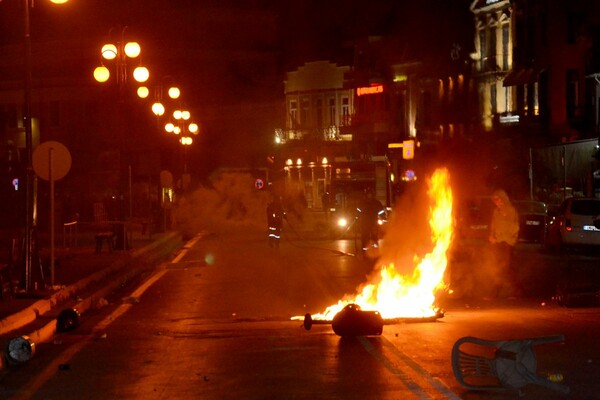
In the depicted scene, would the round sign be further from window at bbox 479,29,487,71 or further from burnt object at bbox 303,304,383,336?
window at bbox 479,29,487,71

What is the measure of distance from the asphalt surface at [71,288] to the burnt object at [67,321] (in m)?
0.03

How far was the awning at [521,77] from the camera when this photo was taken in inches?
2046

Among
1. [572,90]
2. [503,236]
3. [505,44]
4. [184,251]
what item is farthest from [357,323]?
[505,44]

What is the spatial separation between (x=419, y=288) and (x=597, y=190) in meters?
32.0

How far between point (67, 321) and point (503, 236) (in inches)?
354

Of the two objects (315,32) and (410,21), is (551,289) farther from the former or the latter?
(315,32)

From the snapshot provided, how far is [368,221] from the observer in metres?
27.3

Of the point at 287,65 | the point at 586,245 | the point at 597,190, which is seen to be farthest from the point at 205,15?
the point at 586,245

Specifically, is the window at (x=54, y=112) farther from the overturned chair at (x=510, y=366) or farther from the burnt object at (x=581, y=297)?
the overturned chair at (x=510, y=366)

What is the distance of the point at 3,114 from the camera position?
77250mm

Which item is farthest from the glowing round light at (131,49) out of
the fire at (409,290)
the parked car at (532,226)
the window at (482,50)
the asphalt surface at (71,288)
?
the window at (482,50)

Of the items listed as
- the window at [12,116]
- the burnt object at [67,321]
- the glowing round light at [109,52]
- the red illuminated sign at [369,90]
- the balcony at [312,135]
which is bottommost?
the burnt object at [67,321]

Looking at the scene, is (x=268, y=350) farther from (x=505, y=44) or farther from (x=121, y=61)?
(x=505, y=44)

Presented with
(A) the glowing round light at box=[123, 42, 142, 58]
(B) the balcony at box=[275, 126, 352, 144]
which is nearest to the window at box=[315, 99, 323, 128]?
(B) the balcony at box=[275, 126, 352, 144]
